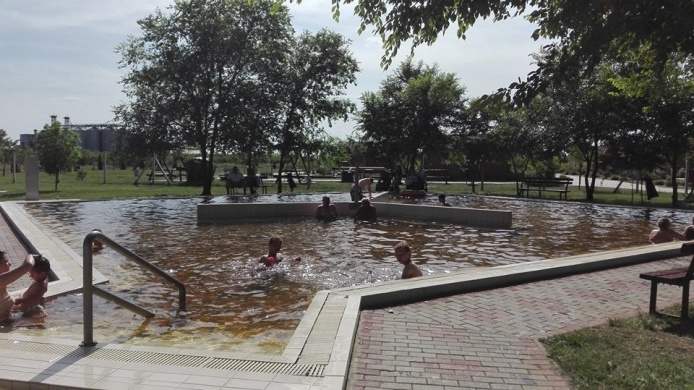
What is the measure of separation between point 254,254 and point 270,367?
7408 millimetres

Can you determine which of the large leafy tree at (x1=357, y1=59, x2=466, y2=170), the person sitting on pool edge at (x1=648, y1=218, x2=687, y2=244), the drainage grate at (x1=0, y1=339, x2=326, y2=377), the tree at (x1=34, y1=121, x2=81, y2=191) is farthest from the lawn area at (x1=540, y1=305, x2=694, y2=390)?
the tree at (x1=34, y1=121, x2=81, y2=191)

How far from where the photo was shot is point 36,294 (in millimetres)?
6898

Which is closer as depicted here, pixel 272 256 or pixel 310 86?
pixel 272 256

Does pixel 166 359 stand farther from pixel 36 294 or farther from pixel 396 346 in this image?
pixel 36 294

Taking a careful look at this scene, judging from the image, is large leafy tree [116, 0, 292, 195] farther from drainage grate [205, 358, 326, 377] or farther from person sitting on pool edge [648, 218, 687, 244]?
drainage grate [205, 358, 326, 377]

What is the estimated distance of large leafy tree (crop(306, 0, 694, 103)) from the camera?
15.5 ft

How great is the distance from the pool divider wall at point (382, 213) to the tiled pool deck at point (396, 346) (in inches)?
342

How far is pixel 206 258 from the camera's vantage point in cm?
1122

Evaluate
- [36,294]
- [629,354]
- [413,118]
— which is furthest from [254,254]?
[413,118]

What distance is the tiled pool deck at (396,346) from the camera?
4.24 metres

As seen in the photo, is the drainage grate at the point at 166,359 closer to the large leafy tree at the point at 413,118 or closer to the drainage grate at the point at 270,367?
the drainage grate at the point at 270,367

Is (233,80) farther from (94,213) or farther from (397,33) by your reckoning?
(397,33)

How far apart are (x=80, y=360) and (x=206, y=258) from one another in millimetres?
6686

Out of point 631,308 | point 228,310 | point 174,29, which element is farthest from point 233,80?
point 631,308
